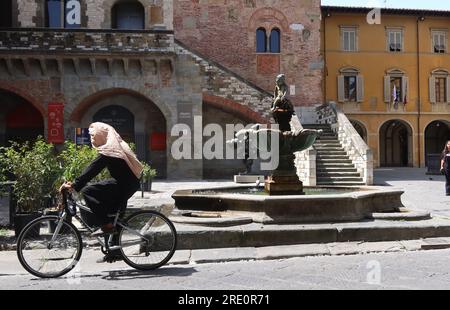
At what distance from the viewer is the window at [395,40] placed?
33.2 metres

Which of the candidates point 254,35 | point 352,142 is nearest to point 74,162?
point 352,142

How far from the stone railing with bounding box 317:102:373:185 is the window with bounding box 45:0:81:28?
1275 cm

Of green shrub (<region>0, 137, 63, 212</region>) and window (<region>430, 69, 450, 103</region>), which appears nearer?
green shrub (<region>0, 137, 63, 212</region>)

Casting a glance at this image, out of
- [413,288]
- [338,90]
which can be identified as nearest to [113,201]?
[413,288]

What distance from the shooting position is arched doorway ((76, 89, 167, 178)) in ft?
76.9

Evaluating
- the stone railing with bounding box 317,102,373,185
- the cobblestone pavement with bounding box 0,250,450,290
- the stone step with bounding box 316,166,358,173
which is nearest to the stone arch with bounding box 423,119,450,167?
the stone railing with bounding box 317,102,373,185

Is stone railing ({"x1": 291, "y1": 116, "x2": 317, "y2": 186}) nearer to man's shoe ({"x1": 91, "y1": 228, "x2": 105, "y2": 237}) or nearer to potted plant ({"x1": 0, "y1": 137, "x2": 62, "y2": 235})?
potted plant ({"x1": 0, "y1": 137, "x2": 62, "y2": 235})

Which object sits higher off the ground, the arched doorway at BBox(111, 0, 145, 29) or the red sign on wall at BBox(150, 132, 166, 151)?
the arched doorway at BBox(111, 0, 145, 29)

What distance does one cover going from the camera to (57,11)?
75.5ft

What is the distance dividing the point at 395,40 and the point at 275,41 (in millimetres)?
11862

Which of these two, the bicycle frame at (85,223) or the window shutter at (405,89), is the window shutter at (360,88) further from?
the bicycle frame at (85,223)

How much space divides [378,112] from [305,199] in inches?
1082

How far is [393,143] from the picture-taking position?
121 feet

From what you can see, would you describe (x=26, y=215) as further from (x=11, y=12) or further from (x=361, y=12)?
(x=361, y=12)
